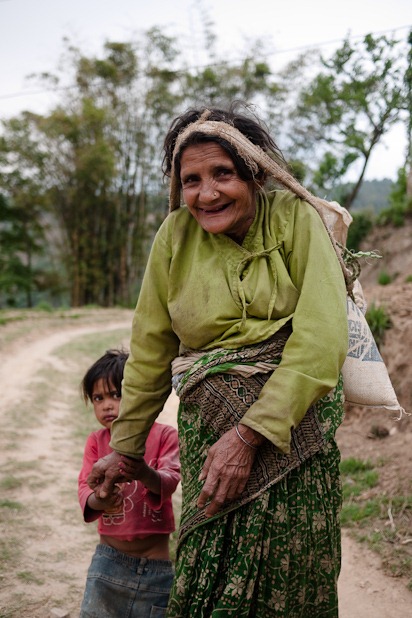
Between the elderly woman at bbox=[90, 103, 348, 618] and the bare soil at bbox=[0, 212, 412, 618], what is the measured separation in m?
1.36

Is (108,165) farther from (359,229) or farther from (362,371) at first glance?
(362,371)

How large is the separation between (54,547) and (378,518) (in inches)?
76.6

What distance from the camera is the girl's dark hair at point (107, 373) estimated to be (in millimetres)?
2479

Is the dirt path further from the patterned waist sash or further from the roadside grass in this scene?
the patterned waist sash

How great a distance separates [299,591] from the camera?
1706 mm

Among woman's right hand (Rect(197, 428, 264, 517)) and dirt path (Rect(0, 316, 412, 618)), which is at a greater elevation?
woman's right hand (Rect(197, 428, 264, 517))

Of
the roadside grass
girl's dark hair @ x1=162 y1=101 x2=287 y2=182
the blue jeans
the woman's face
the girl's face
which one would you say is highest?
girl's dark hair @ x1=162 y1=101 x2=287 y2=182

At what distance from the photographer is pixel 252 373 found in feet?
5.57

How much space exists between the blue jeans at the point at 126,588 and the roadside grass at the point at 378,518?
1367 mm

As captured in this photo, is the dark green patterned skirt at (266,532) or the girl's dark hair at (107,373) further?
the girl's dark hair at (107,373)

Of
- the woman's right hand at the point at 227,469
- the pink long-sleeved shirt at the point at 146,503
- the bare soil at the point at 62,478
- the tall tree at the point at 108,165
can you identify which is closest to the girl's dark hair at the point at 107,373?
the pink long-sleeved shirt at the point at 146,503

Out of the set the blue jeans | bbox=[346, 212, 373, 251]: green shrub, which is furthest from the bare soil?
bbox=[346, 212, 373, 251]: green shrub

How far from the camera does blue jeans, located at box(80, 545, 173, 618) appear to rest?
2.29 meters

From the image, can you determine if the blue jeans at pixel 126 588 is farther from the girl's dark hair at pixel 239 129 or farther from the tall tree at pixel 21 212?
the tall tree at pixel 21 212
